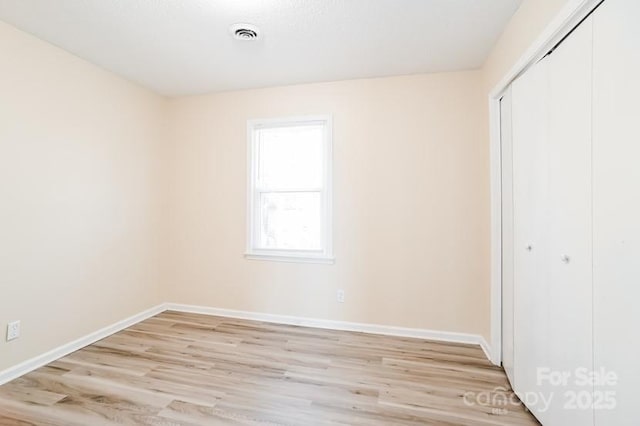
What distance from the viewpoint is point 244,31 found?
2133mm

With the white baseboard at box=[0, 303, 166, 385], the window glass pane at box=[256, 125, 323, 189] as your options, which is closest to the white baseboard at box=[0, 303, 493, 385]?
the white baseboard at box=[0, 303, 166, 385]

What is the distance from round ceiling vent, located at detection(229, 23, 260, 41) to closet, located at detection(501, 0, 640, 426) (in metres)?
1.79

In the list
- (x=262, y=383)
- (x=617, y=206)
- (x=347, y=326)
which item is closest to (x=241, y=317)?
(x=347, y=326)

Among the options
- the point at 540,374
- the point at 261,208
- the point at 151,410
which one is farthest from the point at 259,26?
the point at 540,374

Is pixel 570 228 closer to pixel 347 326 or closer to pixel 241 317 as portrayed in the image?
pixel 347 326

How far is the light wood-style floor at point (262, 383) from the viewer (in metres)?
1.76

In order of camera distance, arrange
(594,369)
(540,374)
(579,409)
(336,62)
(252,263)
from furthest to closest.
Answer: (252,263) → (336,62) → (540,374) → (579,409) → (594,369)

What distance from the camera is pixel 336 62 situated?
8.56 ft

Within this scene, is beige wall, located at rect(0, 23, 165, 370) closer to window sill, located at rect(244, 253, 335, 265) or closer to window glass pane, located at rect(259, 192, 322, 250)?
window sill, located at rect(244, 253, 335, 265)

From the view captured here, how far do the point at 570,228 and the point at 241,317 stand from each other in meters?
2.97

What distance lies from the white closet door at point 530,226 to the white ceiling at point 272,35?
2.09 feet

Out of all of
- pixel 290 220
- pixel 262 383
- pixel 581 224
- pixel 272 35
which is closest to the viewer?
pixel 581 224

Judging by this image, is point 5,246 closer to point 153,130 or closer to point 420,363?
point 153,130

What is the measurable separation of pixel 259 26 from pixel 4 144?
1.91 metres
